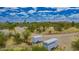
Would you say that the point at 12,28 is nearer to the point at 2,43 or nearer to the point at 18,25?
the point at 18,25

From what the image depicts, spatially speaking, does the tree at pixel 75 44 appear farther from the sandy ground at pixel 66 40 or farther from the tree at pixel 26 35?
the tree at pixel 26 35

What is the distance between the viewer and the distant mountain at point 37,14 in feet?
5.33

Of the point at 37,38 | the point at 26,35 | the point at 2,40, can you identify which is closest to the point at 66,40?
the point at 37,38

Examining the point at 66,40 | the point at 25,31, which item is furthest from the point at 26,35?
the point at 66,40

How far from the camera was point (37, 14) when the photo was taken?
5.36 feet

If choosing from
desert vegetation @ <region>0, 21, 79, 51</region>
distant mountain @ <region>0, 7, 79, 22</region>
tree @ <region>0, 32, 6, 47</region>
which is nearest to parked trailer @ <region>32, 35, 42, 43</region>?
desert vegetation @ <region>0, 21, 79, 51</region>

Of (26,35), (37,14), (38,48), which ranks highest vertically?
(37,14)

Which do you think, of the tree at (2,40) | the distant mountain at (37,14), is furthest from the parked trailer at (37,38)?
the tree at (2,40)

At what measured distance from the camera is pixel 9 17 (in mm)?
1625

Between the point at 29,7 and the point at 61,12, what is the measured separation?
294 millimetres

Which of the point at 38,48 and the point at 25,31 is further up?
the point at 25,31

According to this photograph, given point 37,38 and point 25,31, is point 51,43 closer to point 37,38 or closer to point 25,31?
point 37,38

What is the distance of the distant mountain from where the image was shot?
162 centimetres

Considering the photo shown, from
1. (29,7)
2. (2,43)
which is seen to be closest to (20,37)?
(2,43)
